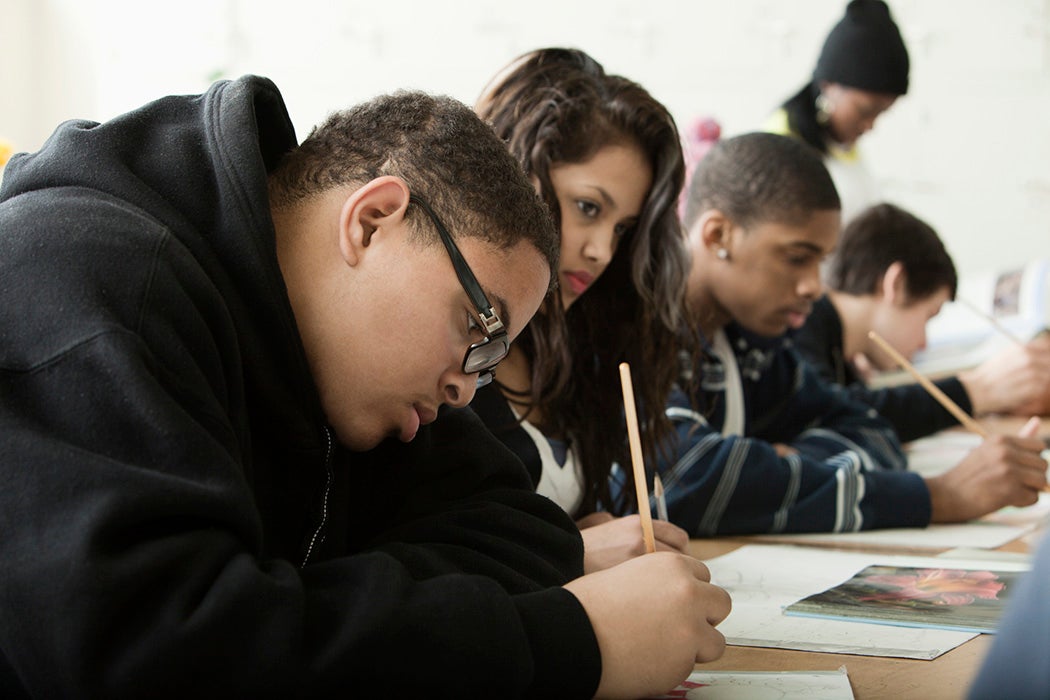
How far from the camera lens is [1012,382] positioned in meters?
2.46

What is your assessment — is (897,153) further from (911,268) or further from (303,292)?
(303,292)

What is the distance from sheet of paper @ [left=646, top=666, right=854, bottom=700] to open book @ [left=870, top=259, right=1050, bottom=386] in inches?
77.0

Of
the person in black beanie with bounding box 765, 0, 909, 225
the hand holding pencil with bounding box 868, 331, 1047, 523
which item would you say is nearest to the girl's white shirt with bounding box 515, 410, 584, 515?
the hand holding pencil with bounding box 868, 331, 1047, 523

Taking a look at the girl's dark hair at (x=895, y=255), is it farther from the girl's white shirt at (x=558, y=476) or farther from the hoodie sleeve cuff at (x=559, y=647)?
the hoodie sleeve cuff at (x=559, y=647)

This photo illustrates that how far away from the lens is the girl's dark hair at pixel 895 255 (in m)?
2.56

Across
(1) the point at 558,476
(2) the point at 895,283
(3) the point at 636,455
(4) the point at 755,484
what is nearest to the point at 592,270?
(1) the point at 558,476

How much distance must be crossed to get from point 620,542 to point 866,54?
2.31 m

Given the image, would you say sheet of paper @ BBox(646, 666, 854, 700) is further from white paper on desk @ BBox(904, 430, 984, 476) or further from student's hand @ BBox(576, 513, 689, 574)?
white paper on desk @ BBox(904, 430, 984, 476)

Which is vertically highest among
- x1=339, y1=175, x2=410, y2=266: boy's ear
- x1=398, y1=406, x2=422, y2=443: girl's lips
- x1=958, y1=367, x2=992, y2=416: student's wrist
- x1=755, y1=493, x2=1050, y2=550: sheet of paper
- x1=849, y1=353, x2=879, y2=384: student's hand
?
x1=339, y1=175, x2=410, y2=266: boy's ear

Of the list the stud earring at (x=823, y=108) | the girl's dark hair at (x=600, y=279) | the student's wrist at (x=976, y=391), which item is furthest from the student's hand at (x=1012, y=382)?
the girl's dark hair at (x=600, y=279)

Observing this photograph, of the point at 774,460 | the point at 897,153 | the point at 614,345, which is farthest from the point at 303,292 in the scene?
the point at 897,153

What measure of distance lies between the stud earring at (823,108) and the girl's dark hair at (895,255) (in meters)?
0.56

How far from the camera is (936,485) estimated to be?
1.61 m

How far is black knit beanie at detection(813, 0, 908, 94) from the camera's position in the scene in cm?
303
